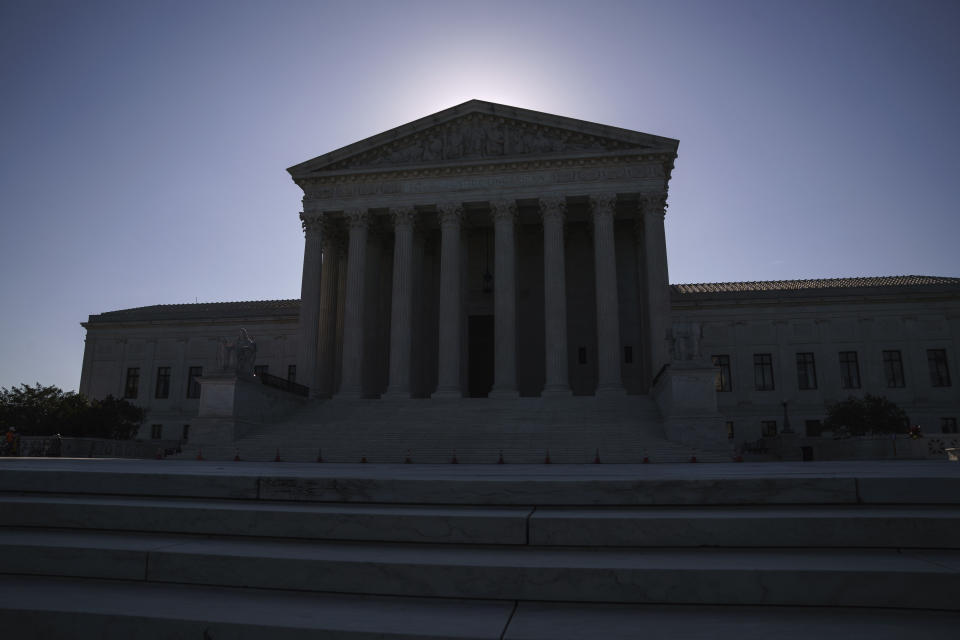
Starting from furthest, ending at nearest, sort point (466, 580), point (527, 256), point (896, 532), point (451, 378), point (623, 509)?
point (527, 256), point (451, 378), point (623, 509), point (896, 532), point (466, 580)

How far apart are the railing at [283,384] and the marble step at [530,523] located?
28.1 meters

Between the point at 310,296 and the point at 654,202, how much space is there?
21905 millimetres

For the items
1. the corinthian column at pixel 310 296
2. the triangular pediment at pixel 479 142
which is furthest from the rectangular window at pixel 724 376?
the corinthian column at pixel 310 296

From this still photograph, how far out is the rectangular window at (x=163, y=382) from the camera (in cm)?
5941

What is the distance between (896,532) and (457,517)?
11.9ft

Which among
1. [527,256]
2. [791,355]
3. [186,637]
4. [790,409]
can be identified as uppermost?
[527,256]

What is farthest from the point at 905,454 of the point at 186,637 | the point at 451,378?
the point at 186,637

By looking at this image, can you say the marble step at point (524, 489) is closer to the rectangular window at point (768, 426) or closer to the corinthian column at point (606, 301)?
the corinthian column at point (606, 301)

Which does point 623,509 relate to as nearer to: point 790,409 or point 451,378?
point 451,378

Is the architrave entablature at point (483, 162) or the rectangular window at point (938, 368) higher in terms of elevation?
the architrave entablature at point (483, 162)

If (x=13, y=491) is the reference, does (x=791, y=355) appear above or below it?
above

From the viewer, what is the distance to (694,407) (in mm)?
28641

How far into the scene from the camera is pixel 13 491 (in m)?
7.82

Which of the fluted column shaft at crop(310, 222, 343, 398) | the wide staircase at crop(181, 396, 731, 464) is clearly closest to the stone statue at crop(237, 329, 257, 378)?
the wide staircase at crop(181, 396, 731, 464)
